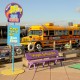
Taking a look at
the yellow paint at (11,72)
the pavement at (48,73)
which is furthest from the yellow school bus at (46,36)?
the yellow paint at (11,72)

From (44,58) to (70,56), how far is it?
10.9ft

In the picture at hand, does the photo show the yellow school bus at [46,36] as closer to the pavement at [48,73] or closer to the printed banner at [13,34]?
the pavement at [48,73]

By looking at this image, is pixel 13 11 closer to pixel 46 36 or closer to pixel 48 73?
pixel 48 73

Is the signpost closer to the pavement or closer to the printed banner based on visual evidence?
the printed banner

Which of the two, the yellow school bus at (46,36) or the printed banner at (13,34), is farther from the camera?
the yellow school bus at (46,36)

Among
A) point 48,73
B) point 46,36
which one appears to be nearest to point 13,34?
point 48,73

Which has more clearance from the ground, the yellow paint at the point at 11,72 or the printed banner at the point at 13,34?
the printed banner at the point at 13,34

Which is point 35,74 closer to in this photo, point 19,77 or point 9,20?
point 19,77

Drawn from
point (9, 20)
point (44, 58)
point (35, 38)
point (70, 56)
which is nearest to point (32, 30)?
point (35, 38)

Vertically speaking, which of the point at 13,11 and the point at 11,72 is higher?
the point at 13,11

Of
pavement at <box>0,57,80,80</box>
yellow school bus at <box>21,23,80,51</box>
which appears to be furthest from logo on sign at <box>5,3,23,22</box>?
yellow school bus at <box>21,23,80,51</box>

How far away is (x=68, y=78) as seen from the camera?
10.3 m

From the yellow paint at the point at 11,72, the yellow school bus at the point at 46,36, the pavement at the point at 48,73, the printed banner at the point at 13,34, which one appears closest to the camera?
the pavement at the point at 48,73

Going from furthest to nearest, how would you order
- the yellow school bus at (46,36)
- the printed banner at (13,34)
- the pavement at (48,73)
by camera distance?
1. the yellow school bus at (46,36)
2. the printed banner at (13,34)
3. the pavement at (48,73)
